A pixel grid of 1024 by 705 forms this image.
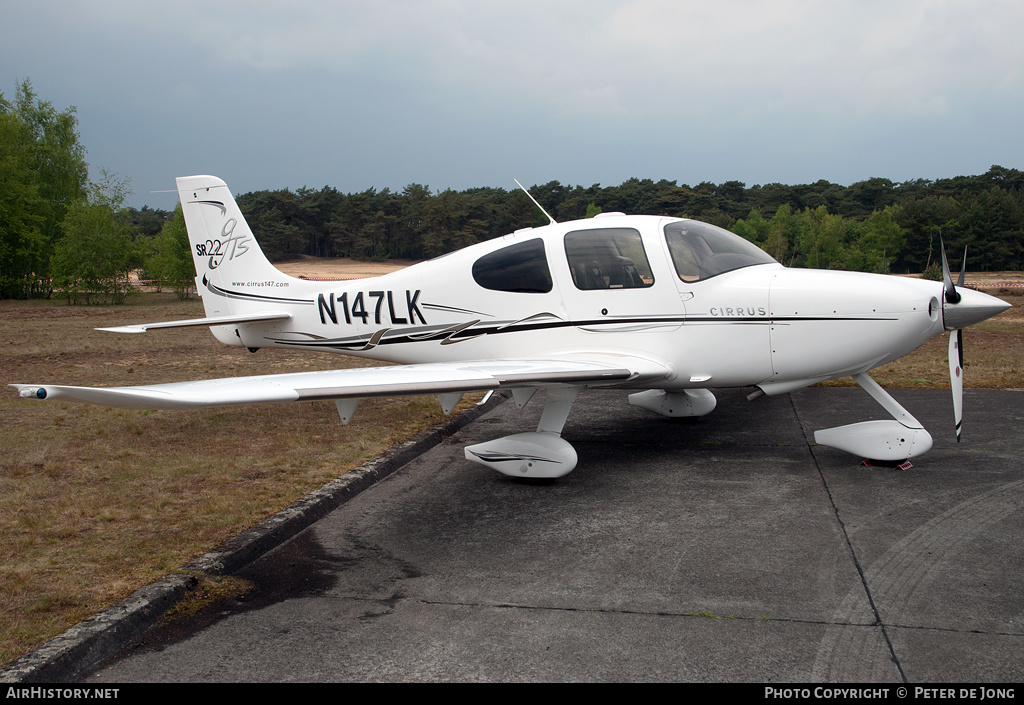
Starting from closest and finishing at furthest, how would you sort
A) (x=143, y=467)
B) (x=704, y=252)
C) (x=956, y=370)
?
1. (x=956, y=370)
2. (x=143, y=467)
3. (x=704, y=252)

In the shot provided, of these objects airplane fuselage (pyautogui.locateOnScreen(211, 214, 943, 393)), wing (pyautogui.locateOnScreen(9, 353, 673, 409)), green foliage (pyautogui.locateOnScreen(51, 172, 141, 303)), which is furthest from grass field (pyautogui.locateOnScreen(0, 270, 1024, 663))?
green foliage (pyautogui.locateOnScreen(51, 172, 141, 303))

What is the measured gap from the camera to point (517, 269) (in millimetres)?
6707

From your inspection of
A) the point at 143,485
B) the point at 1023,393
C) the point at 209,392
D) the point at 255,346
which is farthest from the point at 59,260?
the point at 1023,393

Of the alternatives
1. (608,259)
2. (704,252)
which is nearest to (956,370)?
(704,252)

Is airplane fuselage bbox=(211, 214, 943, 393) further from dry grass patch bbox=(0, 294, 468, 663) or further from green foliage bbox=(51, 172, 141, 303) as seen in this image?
green foliage bbox=(51, 172, 141, 303)

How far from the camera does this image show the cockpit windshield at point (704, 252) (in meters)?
6.16

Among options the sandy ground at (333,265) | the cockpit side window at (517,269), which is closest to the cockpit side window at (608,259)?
the cockpit side window at (517,269)

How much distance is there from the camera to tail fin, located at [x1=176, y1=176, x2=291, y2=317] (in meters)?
8.79

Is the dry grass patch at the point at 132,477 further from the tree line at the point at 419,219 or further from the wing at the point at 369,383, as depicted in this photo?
the tree line at the point at 419,219

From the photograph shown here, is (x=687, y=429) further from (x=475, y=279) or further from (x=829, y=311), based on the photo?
(x=475, y=279)

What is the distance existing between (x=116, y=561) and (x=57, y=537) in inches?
27.3

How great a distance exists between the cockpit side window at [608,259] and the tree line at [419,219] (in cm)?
638

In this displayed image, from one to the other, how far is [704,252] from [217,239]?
6.20 metres

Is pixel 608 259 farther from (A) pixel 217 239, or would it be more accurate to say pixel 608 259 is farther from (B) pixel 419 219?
(B) pixel 419 219
